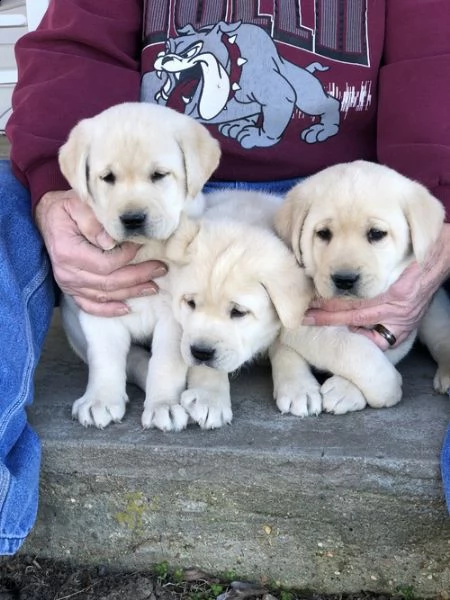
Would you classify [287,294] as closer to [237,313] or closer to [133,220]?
[237,313]

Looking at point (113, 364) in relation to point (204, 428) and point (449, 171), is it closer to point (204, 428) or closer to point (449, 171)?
point (204, 428)

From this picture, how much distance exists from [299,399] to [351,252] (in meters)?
0.50

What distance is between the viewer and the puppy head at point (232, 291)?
2400 millimetres

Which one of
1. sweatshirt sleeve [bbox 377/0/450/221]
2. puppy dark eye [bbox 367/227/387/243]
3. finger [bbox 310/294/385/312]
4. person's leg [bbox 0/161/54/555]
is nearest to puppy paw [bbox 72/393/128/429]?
person's leg [bbox 0/161/54/555]

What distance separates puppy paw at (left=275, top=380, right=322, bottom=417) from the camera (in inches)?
99.2

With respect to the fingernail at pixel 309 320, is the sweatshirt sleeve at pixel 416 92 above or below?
above

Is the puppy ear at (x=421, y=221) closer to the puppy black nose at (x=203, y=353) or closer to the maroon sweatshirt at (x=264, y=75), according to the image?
the maroon sweatshirt at (x=264, y=75)

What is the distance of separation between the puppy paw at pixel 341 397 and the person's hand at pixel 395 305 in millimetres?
213

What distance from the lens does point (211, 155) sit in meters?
2.71

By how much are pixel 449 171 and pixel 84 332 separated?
4.68 feet

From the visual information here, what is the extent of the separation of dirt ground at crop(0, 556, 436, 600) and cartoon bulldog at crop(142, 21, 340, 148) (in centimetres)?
166

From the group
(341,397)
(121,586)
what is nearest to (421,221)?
(341,397)

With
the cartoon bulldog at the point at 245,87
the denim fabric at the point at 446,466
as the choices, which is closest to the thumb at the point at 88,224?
the cartoon bulldog at the point at 245,87

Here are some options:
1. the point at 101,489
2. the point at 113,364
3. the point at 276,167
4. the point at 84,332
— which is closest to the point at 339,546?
the point at 101,489
